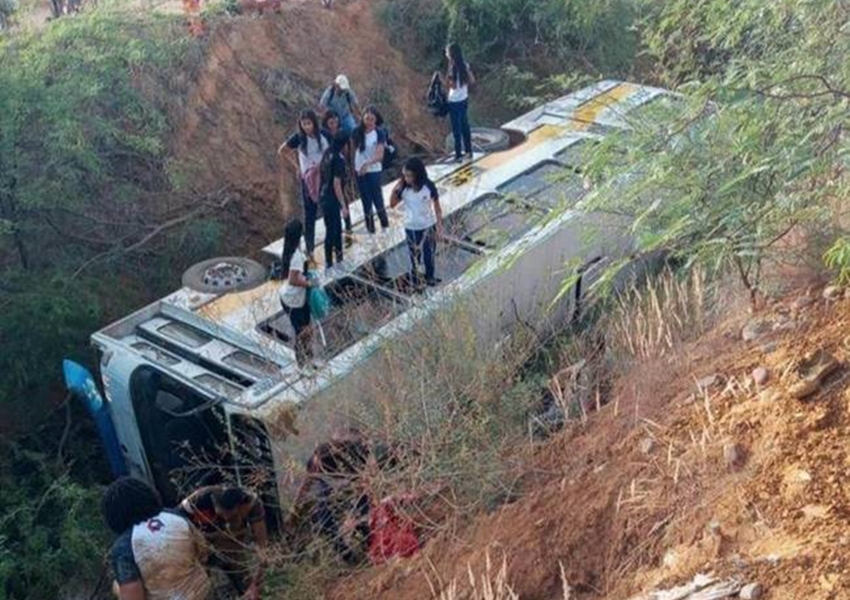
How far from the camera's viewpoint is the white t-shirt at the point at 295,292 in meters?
6.20

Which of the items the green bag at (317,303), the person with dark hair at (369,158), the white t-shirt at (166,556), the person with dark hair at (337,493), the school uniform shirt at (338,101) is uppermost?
the school uniform shirt at (338,101)

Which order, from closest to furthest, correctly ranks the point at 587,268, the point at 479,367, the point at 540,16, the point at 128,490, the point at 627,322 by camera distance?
the point at 128,490
the point at 479,367
the point at 627,322
the point at 587,268
the point at 540,16

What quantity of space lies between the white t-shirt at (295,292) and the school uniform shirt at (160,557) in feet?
6.23

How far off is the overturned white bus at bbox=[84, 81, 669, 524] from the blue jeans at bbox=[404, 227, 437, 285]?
82 mm

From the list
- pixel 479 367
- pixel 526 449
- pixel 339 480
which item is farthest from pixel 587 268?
pixel 339 480

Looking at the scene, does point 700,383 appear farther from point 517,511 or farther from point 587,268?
point 587,268

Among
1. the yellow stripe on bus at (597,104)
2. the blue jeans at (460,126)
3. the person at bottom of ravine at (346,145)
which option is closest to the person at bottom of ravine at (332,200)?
the person at bottom of ravine at (346,145)

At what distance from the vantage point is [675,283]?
664 centimetres

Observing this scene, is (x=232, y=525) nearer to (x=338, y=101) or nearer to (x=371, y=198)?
(x=371, y=198)

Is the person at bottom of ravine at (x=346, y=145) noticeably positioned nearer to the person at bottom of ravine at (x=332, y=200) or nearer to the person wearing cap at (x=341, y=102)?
the person at bottom of ravine at (x=332, y=200)

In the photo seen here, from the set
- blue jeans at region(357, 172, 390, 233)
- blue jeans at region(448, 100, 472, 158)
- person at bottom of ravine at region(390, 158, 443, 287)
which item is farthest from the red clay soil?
blue jeans at region(448, 100, 472, 158)

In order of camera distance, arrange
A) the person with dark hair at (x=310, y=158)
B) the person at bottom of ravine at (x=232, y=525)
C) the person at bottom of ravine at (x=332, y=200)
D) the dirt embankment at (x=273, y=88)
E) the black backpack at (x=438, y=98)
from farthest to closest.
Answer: the dirt embankment at (x=273, y=88)
the black backpack at (x=438, y=98)
the person with dark hair at (x=310, y=158)
the person at bottom of ravine at (x=332, y=200)
the person at bottom of ravine at (x=232, y=525)

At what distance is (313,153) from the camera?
738 centimetres

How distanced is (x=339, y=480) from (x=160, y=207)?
15.4 feet
